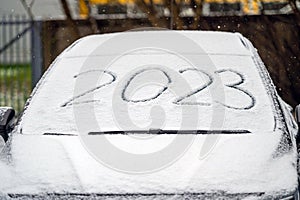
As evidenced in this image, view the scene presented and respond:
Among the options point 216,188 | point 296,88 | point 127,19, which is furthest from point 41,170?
point 127,19

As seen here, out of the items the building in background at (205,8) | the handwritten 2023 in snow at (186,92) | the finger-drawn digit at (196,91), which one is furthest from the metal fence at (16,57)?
the finger-drawn digit at (196,91)

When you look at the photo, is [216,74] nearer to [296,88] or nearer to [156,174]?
[156,174]

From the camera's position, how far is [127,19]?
10805 millimetres

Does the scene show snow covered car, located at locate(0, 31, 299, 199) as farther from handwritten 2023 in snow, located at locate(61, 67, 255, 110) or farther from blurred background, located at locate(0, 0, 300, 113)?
blurred background, located at locate(0, 0, 300, 113)

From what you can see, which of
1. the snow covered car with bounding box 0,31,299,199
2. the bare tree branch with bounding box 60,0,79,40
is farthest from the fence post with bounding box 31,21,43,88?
the snow covered car with bounding box 0,31,299,199

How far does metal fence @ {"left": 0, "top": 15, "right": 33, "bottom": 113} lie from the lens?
435 inches

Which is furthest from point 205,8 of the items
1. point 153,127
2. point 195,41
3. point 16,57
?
point 153,127

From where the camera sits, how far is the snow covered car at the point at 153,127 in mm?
3270

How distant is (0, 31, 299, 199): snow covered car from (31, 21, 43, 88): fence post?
6318mm

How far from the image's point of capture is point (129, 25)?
35.5ft

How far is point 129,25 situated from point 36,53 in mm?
1578

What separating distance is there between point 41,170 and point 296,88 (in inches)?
268

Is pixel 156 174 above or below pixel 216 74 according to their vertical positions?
below

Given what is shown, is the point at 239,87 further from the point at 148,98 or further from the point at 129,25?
the point at 129,25
